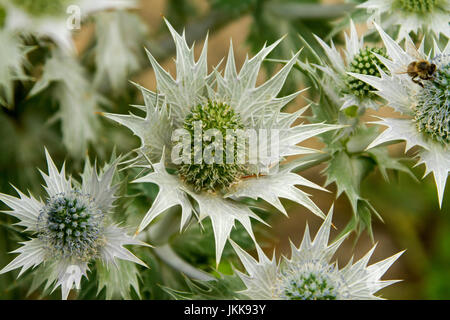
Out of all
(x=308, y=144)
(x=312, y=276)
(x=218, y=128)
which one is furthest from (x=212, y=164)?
(x=308, y=144)

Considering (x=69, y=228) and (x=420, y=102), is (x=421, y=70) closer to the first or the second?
(x=420, y=102)

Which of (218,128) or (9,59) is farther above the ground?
(9,59)

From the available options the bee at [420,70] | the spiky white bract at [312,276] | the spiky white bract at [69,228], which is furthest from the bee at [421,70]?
the spiky white bract at [69,228]

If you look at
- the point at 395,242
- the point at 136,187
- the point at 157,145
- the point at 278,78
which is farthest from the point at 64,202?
the point at 395,242

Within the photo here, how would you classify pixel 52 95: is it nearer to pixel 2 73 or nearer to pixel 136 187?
pixel 2 73

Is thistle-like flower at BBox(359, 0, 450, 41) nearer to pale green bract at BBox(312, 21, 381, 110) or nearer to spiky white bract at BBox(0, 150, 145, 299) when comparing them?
pale green bract at BBox(312, 21, 381, 110)

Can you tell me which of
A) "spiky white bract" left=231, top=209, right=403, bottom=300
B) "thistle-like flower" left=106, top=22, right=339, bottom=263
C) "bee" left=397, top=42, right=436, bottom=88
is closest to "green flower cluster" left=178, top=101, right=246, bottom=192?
"thistle-like flower" left=106, top=22, right=339, bottom=263

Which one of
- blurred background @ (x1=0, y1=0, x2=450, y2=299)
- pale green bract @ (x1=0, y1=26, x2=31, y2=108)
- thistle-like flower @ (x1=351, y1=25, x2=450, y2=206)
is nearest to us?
thistle-like flower @ (x1=351, y1=25, x2=450, y2=206)
